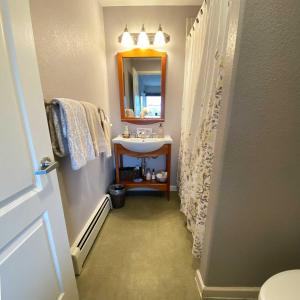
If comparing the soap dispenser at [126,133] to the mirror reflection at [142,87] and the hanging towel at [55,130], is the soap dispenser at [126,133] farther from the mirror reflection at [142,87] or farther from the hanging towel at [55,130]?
the hanging towel at [55,130]

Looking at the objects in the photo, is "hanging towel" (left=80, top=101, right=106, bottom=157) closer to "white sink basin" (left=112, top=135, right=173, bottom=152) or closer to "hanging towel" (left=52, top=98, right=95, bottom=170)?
"hanging towel" (left=52, top=98, right=95, bottom=170)

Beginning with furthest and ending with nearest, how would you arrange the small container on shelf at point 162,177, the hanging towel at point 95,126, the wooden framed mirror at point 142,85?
1. the small container on shelf at point 162,177
2. the wooden framed mirror at point 142,85
3. the hanging towel at point 95,126

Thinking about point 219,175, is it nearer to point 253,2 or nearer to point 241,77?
point 241,77

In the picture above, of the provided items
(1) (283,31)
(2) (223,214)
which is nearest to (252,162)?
(2) (223,214)

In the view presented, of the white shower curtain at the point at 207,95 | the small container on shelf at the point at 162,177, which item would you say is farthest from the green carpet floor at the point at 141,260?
the small container on shelf at the point at 162,177

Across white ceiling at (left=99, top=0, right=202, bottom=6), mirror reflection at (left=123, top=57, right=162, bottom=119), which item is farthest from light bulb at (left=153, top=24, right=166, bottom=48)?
white ceiling at (left=99, top=0, right=202, bottom=6)

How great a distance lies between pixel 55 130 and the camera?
1.01m

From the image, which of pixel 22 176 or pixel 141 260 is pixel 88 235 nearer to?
pixel 141 260

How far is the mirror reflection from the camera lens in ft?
7.14

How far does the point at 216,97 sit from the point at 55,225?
1.10 metres

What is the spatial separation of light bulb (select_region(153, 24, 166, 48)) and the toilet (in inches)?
90.4

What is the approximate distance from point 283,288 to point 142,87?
2.18 m

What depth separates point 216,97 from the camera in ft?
3.22

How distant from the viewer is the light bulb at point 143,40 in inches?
78.3
